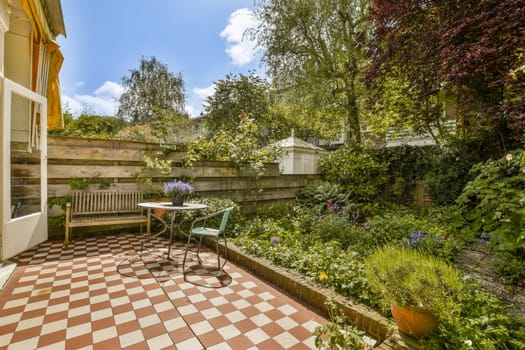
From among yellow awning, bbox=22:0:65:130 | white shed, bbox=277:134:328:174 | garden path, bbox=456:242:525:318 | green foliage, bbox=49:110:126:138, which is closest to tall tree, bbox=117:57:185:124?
green foliage, bbox=49:110:126:138

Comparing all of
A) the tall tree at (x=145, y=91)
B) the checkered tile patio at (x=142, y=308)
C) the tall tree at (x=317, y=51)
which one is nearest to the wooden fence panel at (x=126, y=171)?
the checkered tile patio at (x=142, y=308)

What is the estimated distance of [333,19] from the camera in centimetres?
643

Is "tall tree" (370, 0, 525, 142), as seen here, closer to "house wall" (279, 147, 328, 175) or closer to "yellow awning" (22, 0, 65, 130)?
"house wall" (279, 147, 328, 175)

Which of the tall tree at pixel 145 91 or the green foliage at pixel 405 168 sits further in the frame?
the tall tree at pixel 145 91

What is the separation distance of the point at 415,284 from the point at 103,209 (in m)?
4.36

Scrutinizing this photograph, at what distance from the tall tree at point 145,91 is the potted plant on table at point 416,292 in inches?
591

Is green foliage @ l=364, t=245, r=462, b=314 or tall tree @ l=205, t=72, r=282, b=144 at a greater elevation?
tall tree @ l=205, t=72, r=282, b=144

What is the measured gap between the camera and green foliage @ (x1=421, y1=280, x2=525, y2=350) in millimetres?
1260

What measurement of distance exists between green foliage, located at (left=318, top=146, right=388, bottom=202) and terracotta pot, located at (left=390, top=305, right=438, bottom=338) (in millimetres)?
4437

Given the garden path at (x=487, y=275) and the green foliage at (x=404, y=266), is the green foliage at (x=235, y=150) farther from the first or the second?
the garden path at (x=487, y=275)

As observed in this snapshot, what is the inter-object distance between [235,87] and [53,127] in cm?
824

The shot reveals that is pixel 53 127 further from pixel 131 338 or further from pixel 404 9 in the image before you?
pixel 404 9

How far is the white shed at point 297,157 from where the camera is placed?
8.80 meters

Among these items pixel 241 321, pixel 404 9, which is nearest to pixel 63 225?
pixel 241 321
